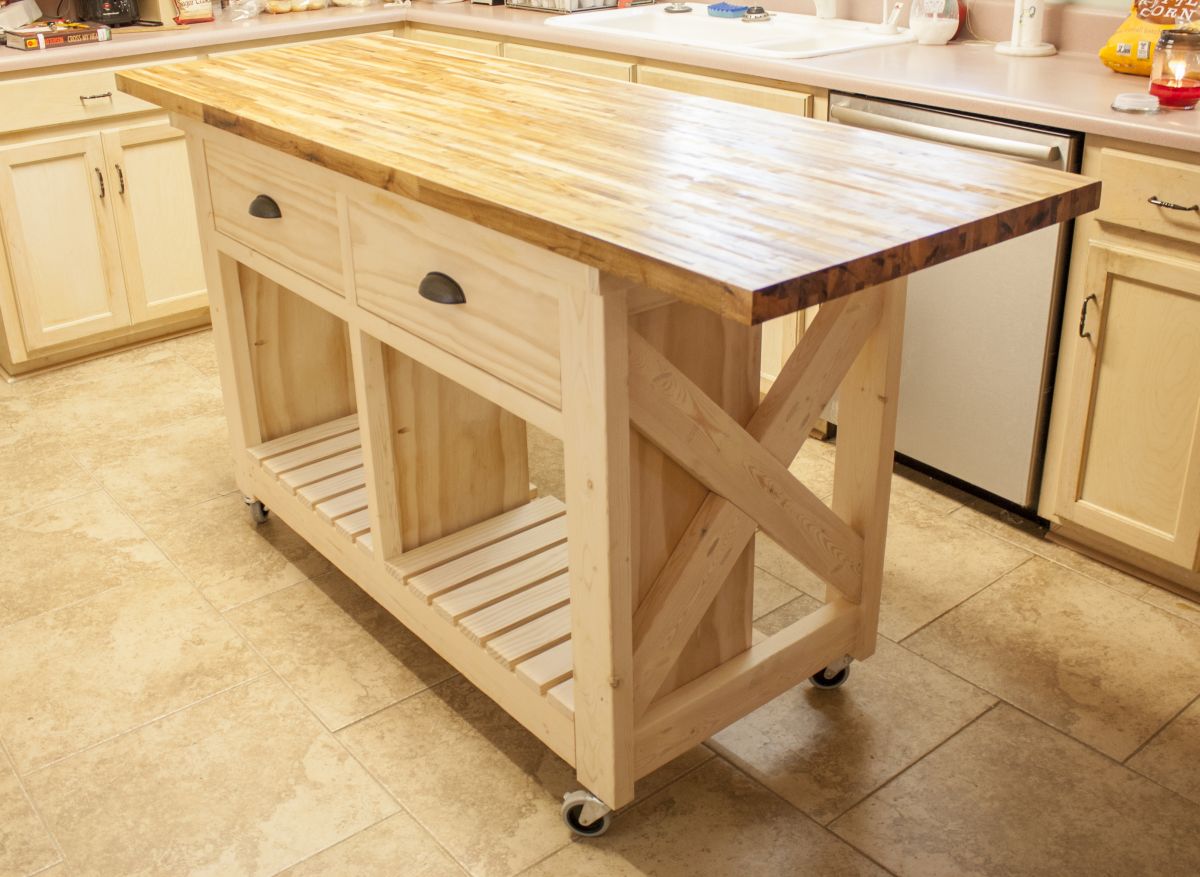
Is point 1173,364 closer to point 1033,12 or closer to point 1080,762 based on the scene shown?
point 1080,762

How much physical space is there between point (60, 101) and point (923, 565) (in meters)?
2.60

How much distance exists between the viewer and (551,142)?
6.00 ft

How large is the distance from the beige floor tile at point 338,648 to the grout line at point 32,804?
455 mm

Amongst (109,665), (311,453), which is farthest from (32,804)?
(311,453)

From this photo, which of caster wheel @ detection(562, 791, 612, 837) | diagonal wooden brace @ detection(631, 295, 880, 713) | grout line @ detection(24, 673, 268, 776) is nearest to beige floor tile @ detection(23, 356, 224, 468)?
grout line @ detection(24, 673, 268, 776)

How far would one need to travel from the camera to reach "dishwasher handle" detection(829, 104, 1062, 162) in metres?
2.31

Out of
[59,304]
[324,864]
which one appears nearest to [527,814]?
[324,864]

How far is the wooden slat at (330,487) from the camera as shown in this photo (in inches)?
94.9

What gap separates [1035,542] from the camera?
8.68ft

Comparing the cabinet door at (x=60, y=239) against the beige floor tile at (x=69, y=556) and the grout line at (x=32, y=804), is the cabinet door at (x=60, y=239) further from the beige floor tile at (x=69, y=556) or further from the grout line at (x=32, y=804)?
the grout line at (x=32, y=804)

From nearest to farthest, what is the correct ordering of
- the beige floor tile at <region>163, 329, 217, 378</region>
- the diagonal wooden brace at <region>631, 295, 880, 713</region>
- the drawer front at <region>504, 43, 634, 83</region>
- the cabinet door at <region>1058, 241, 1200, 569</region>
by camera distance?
1. the diagonal wooden brace at <region>631, 295, 880, 713</region>
2. the cabinet door at <region>1058, 241, 1200, 569</region>
3. the drawer front at <region>504, 43, 634, 83</region>
4. the beige floor tile at <region>163, 329, 217, 378</region>

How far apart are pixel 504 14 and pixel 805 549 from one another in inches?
99.0

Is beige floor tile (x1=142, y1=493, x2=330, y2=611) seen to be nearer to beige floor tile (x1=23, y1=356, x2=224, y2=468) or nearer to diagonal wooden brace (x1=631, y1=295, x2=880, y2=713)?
beige floor tile (x1=23, y1=356, x2=224, y2=468)

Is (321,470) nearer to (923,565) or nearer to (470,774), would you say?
(470,774)
